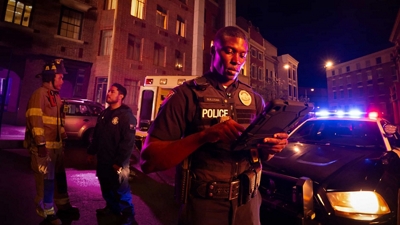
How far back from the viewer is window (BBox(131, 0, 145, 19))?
618 inches

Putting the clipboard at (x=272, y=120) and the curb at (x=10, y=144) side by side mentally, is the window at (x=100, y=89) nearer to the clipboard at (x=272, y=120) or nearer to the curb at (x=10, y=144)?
the curb at (x=10, y=144)

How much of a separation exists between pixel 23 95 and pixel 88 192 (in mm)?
Answer: 11406

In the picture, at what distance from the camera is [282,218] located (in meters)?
2.43

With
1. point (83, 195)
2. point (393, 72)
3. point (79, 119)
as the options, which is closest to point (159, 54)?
point (79, 119)

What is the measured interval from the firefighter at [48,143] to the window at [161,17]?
15.1 m

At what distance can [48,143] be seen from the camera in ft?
10.4

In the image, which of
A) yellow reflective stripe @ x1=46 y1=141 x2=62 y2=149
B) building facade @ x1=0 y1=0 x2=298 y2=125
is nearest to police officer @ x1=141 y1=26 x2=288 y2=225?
yellow reflective stripe @ x1=46 y1=141 x2=62 y2=149

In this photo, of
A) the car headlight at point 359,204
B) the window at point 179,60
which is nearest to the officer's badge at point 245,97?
the car headlight at point 359,204

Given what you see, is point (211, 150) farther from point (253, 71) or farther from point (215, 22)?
point (253, 71)

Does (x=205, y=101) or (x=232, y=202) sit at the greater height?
(x=205, y=101)

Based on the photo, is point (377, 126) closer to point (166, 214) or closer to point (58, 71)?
point (166, 214)

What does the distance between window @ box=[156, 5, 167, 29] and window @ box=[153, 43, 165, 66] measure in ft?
5.68

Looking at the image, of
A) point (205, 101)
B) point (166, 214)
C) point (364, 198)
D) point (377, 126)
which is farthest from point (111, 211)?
point (377, 126)

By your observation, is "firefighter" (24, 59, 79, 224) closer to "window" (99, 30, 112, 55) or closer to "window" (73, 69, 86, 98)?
"window" (73, 69, 86, 98)
